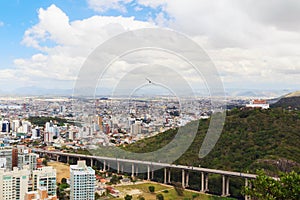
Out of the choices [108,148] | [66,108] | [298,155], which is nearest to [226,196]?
[298,155]

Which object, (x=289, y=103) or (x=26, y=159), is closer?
(x=26, y=159)

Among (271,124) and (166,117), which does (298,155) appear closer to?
(271,124)

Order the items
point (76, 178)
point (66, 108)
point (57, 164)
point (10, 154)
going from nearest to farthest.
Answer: point (76, 178), point (10, 154), point (57, 164), point (66, 108)

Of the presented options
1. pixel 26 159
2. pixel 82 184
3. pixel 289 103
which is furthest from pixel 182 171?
pixel 289 103

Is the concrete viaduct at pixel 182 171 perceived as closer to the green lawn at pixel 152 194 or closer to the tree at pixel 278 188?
the green lawn at pixel 152 194

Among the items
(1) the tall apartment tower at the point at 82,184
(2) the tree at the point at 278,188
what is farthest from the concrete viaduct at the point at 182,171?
(2) the tree at the point at 278,188

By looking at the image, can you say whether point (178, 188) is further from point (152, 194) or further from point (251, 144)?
point (251, 144)
